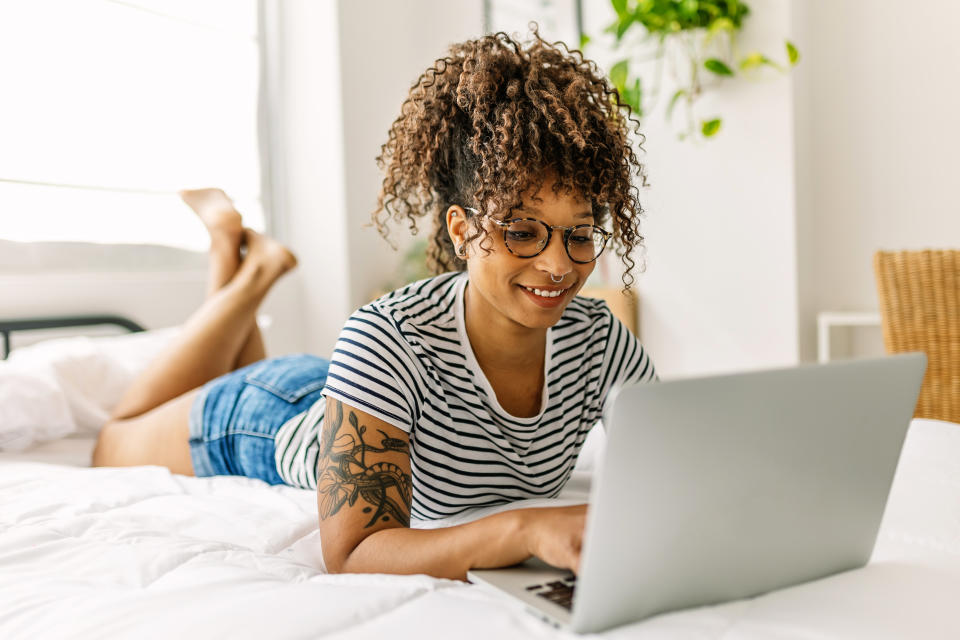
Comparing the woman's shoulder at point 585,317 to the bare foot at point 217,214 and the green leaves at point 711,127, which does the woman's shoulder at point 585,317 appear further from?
the green leaves at point 711,127

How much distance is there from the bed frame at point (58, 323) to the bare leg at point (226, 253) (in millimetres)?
463

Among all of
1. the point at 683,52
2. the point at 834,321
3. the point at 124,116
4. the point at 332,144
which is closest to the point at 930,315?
the point at 834,321

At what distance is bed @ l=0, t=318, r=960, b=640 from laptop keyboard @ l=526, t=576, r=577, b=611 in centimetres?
3

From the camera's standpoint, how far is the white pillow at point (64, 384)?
5.41 ft

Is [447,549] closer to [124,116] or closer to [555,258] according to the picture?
[555,258]

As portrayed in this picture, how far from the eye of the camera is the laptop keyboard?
2.33 ft

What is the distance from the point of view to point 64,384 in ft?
5.89

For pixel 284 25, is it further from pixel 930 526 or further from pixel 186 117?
pixel 930 526

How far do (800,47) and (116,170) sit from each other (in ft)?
8.01

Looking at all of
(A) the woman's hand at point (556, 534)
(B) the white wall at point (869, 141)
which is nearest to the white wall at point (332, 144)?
(B) the white wall at point (869, 141)

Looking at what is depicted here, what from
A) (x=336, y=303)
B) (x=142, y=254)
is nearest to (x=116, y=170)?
(x=142, y=254)

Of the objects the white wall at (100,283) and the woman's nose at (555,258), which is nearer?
the woman's nose at (555,258)

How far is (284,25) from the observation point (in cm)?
323

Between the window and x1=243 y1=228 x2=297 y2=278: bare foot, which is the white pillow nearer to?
x1=243 y1=228 x2=297 y2=278: bare foot
